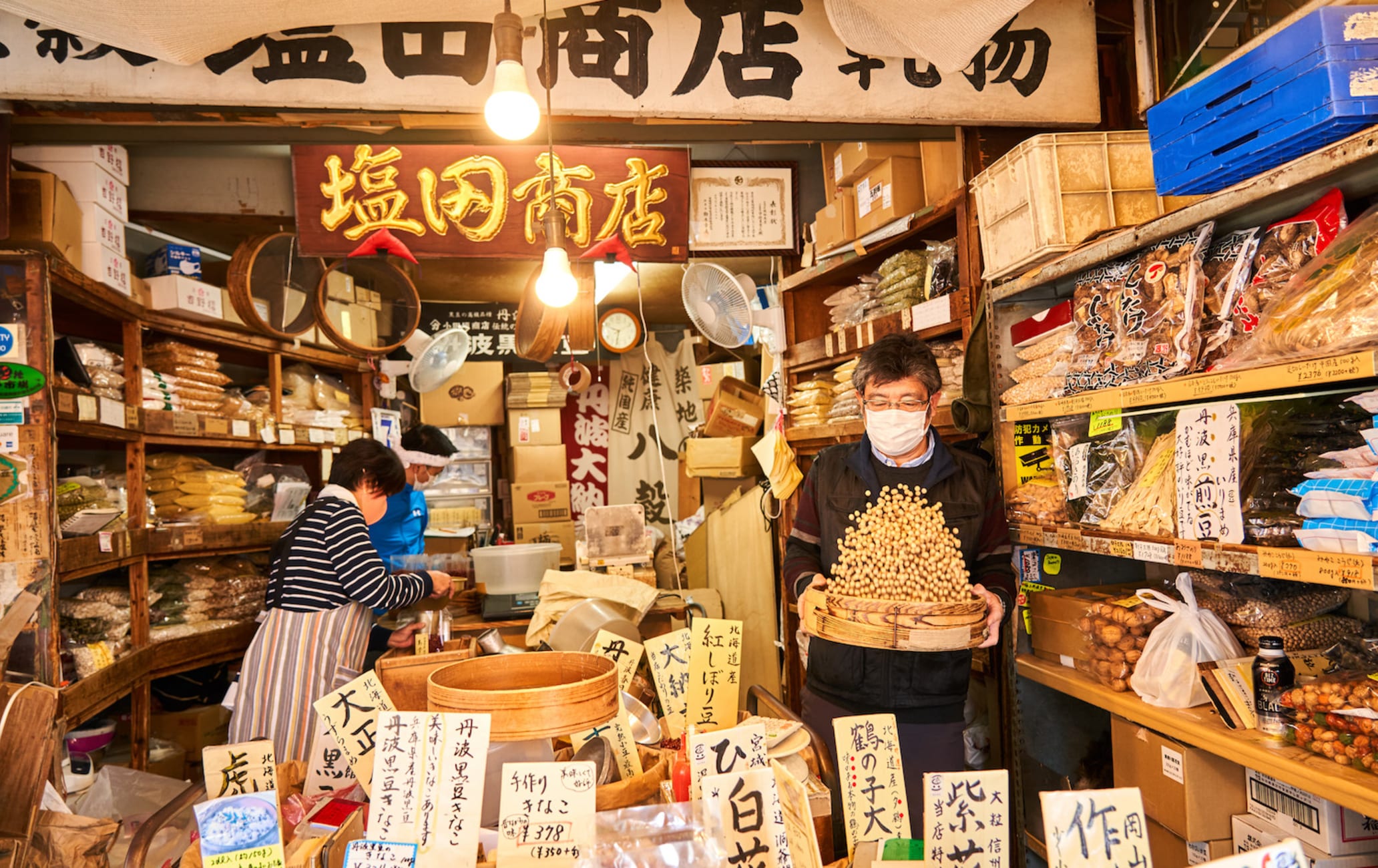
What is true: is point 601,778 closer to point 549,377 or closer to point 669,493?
point 549,377

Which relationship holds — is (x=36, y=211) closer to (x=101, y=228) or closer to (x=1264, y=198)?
(x=101, y=228)

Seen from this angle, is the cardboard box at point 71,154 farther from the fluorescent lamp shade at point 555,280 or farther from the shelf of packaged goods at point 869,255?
the shelf of packaged goods at point 869,255

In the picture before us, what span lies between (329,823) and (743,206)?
11.2ft

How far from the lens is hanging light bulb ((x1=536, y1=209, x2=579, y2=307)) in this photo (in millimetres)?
2765

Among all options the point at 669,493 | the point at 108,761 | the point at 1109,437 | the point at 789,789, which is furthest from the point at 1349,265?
the point at 669,493

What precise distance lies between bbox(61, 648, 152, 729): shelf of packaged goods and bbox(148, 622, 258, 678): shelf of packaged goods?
0.11m

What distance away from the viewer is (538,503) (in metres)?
6.99

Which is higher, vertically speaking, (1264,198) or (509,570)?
(1264,198)

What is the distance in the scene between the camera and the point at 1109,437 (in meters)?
2.48

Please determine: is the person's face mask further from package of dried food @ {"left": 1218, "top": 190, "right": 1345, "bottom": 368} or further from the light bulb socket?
the light bulb socket

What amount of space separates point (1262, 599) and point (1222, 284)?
2.64ft

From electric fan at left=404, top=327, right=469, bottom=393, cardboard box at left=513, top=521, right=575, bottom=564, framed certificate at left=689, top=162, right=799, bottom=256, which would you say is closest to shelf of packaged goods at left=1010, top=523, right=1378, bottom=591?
framed certificate at left=689, top=162, right=799, bottom=256

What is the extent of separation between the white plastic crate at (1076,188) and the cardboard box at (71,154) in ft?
11.5

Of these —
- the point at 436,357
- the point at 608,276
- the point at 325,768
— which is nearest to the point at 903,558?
the point at 325,768
